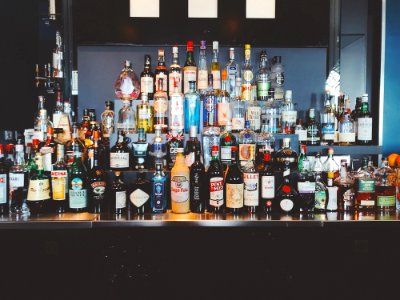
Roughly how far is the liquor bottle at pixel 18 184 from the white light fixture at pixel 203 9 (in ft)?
4.37

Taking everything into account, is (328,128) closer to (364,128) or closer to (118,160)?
(364,128)

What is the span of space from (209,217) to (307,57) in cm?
138

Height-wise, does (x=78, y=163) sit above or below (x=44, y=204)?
above

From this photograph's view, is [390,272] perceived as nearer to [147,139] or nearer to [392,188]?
[392,188]

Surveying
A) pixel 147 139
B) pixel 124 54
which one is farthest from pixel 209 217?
pixel 124 54

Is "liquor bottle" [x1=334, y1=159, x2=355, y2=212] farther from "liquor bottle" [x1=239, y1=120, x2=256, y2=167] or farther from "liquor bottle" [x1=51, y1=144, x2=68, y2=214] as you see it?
"liquor bottle" [x1=51, y1=144, x2=68, y2=214]

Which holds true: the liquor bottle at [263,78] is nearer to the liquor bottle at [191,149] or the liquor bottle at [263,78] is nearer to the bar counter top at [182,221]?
the liquor bottle at [191,149]

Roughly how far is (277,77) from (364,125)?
0.61m

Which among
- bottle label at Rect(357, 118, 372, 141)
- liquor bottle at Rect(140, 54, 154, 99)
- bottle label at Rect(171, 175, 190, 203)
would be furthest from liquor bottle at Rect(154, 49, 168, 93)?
bottle label at Rect(357, 118, 372, 141)

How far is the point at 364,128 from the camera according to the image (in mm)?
2447

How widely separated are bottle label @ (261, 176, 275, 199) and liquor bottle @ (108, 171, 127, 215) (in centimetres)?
73

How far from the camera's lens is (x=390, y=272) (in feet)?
6.92

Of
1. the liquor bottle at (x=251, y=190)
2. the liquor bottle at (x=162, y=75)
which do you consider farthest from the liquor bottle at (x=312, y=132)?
the liquor bottle at (x=162, y=75)

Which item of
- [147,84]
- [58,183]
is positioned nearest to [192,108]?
[147,84]
